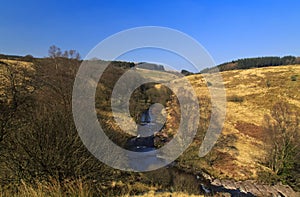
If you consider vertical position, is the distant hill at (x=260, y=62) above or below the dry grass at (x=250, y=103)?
above

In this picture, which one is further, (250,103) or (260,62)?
(260,62)

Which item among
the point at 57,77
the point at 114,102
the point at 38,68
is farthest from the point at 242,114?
the point at 38,68

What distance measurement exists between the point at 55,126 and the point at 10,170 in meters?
1.95

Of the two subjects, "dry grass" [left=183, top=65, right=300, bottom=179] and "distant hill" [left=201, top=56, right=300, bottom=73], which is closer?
"dry grass" [left=183, top=65, right=300, bottom=179]

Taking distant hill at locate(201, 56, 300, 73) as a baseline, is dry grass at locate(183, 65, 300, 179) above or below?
below

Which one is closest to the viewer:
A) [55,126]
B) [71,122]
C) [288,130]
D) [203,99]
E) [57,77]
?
[55,126]

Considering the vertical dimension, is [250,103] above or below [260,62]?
below

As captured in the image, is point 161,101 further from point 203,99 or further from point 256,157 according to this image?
point 256,157

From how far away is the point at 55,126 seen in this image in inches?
321

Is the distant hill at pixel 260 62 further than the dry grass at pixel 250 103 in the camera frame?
Yes

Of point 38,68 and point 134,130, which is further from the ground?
point 38,68

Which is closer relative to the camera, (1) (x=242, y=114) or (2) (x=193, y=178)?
(2) (x=193, y=178)

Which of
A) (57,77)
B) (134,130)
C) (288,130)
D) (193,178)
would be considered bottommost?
(193,178)

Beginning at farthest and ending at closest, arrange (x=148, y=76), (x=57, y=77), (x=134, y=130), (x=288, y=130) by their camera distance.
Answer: (x=148, y=76)
(x=134, y=130)
(x=57, y=77)
(x=288, y=130)
